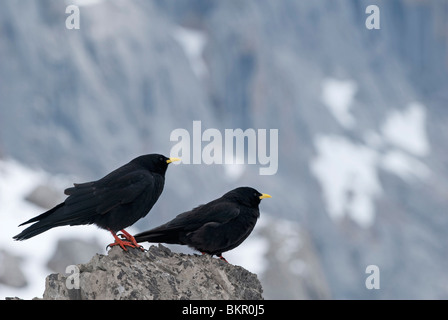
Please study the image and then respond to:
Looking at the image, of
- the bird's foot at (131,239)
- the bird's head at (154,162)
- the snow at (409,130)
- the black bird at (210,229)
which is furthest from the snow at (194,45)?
the bird's foot at (131,239)

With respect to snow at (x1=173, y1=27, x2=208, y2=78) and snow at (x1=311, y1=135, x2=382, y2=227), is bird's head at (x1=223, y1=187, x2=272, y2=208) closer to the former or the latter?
snow at (x1=311, y1=135, x2=382, y2=227)

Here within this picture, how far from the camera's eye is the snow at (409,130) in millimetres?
164000

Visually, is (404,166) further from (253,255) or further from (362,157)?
(253,255)

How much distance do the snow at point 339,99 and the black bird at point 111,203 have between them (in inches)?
5757

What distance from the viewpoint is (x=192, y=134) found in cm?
11662

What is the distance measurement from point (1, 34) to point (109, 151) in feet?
71.0

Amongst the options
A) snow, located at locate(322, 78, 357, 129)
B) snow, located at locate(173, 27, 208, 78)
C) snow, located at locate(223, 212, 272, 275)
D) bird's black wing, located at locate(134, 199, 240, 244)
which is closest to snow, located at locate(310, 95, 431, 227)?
snow, located at locate(322, 78, 357, 129)

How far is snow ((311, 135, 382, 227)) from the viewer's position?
13950cm

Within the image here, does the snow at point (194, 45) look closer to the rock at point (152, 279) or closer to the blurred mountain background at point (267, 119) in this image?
the blurred mountain background at point (267, 119)

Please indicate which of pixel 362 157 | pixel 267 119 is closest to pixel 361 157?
pixel 362 157

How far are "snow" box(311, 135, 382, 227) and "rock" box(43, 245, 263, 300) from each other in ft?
415

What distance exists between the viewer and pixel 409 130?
169000mm

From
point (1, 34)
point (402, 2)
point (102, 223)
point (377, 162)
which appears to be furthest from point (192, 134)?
point (102, 223)

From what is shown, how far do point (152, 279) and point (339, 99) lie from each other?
5977 inches
